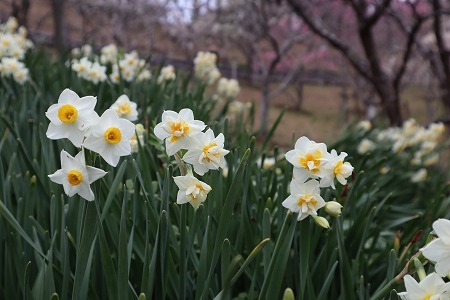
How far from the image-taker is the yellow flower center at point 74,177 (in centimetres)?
73

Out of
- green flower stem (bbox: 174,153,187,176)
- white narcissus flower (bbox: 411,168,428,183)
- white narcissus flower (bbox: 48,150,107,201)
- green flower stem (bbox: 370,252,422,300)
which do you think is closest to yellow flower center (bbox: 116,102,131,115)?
green flower stem (bbox: 174,153,187,176)

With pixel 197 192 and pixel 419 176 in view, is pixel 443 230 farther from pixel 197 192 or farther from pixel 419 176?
pixel 419 176

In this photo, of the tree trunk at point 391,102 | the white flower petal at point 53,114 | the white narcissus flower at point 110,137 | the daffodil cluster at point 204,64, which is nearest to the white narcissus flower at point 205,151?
the white narcissus flower at point 110,137

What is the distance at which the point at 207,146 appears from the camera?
834 mm

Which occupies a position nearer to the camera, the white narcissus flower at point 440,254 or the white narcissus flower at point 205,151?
the white narcissus flower at point 440,254

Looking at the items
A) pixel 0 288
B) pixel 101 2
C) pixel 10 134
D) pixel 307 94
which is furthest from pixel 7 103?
pixel 307 94

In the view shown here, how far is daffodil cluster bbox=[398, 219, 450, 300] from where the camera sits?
68 centimetres

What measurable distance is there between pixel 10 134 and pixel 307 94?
17.2 metres

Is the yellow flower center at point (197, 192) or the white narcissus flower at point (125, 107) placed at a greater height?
the white narcissus flower at point (125, 107)

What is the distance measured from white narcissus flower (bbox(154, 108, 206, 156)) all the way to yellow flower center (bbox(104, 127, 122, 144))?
8 cm

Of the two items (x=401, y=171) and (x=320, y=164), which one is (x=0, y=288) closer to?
(x=320, y=164)

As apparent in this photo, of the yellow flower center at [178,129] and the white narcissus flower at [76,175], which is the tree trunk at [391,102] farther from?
the white narcissus flower at [76,175]

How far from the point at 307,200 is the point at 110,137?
35cm

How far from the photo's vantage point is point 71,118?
0.73 m
